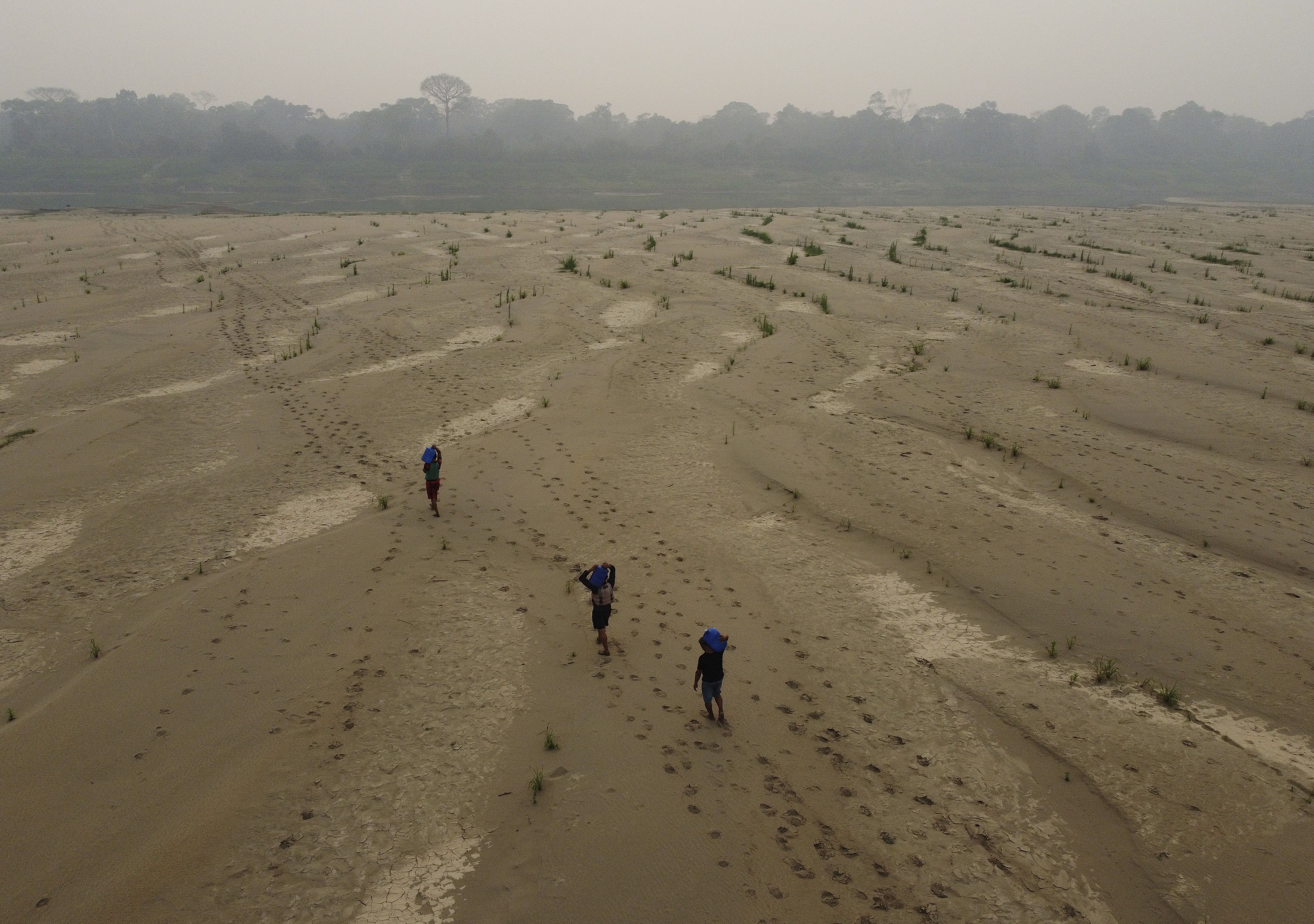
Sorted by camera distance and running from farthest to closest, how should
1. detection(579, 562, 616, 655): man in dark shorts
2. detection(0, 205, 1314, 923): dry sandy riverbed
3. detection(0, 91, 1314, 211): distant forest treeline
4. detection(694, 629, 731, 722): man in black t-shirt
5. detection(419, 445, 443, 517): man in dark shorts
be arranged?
1. detection(0, 91, 1314, 211): distant forest treeline
2. detection(419, 445, 443, 517): man in dark shorts
3. detection(579, 562, 616, 655): man in dark shorts
4. detection(694, 629, 731, 722): man in black t-shirt
5. detection(0, 205, 1314, 923): dry sandy riverbed

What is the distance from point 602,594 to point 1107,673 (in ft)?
15.4

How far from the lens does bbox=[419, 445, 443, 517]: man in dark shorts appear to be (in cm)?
930

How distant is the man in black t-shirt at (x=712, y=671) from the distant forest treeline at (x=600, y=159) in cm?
6332

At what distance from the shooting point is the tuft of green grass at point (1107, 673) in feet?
22.5

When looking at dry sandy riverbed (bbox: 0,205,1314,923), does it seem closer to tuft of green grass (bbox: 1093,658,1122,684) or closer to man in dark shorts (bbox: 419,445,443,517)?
tuft of green grass (bbox: 1093,658,1122,684)

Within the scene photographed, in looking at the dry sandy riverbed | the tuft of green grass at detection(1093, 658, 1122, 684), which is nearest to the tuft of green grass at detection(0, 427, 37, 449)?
the dry sandy riverbed

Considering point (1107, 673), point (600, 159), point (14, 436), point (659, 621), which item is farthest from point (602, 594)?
point (600, 159)

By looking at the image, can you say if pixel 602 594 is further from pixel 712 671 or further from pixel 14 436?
pixel 14 436

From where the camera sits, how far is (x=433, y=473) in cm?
941

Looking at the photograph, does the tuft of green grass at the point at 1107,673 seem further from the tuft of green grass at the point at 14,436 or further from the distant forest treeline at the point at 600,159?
the distant forest treeline at the point at 600,159

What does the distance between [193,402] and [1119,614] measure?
1458 centimetres

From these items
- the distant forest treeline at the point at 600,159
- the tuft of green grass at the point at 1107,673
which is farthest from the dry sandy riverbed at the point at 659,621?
the distant forest treeline at the point at 600,159

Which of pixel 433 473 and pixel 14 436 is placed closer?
pixel 433 473

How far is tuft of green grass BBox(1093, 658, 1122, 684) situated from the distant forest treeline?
62.8m
